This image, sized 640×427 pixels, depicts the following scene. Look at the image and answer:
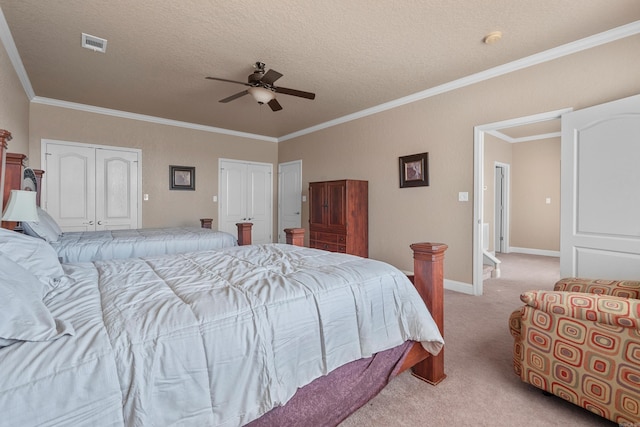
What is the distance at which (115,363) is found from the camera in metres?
0.87

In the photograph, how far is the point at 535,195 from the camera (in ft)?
21.1

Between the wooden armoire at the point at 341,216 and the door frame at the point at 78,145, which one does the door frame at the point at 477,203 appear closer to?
the wooden armoire at the point at 341,216

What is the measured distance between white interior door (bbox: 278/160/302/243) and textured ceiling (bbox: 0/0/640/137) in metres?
2.45

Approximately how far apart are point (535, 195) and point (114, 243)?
24.9 ft

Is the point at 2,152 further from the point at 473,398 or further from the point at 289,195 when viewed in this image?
the point at 289,195

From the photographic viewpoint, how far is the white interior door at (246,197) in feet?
19.9

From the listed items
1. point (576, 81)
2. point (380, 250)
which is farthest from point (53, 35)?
point (576, 81)

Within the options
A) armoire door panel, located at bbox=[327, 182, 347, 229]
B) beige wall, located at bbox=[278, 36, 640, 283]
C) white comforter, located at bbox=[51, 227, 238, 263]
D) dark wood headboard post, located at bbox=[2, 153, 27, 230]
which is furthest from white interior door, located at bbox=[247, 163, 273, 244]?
dark wood headboard post, located at bbox=[2, 153, 27, 230]

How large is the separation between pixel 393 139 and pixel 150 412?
14.1 feet

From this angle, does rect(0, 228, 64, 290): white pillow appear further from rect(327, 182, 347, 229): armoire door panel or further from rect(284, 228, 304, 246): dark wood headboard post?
rect(327, 182, 347, 229): armoire door panel

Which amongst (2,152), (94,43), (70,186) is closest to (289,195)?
(70,186)

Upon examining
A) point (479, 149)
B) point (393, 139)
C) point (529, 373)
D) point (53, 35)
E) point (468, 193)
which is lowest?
point (529, 373)

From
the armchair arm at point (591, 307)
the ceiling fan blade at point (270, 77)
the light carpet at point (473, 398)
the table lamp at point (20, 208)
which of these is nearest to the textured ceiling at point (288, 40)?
the ceiling fan blade at point (270, 77)

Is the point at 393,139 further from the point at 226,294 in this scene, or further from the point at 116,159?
the point at 116,159
